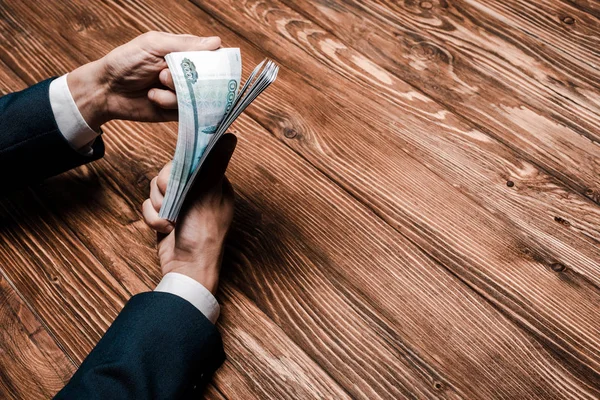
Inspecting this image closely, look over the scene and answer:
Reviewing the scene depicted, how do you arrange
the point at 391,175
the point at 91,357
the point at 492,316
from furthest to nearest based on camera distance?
the point at 391,175 → the point at 492,316 → the point at 91,357

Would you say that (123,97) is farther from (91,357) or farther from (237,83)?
(91,357)

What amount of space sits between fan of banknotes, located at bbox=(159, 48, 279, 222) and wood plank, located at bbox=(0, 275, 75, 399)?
0.35 m

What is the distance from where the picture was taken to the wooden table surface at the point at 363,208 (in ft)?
2.92

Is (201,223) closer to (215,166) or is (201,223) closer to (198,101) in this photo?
(215,166)

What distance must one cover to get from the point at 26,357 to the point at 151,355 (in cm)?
28

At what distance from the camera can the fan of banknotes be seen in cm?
77

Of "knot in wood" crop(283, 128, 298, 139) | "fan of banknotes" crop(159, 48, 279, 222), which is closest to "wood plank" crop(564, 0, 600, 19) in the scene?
"knot in wood" crop(283, 128, 298, 139)

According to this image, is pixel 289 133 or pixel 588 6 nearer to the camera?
pixel 289 133

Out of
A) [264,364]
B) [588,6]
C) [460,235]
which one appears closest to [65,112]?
[264,364]

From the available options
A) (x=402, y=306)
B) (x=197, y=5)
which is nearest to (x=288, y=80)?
(x=197, y=5)

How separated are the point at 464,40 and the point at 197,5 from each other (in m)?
0.61

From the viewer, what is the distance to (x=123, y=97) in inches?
36.6

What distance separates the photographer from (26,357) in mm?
891

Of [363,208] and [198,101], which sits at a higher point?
[198,101]
